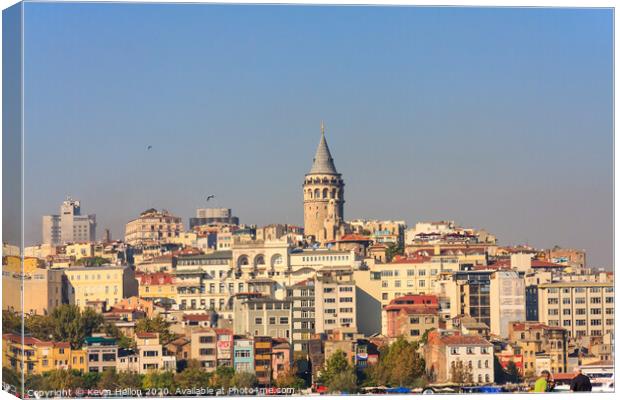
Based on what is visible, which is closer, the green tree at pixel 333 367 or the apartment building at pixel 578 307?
the green tree at pixel 333 367

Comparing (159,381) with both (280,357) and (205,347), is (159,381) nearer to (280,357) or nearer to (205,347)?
(205,347)

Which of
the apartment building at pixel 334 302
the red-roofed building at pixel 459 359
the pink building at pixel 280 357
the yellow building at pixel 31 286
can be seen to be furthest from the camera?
the apartment building at pixel 334 302

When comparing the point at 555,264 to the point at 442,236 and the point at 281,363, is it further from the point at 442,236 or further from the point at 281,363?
the point at 281,363

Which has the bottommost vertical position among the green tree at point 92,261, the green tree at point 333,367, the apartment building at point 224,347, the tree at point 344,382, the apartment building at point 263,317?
the tree at point 344,382

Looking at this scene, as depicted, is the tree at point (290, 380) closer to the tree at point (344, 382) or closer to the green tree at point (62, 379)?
the tree at point (344, 382)

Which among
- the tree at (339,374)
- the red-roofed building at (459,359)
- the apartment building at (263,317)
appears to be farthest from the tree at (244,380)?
the apartment building at (263,317)

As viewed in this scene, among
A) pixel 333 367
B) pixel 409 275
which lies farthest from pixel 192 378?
pixel 409 275

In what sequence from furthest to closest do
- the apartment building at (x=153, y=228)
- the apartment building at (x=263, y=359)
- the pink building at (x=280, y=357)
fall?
→ the apartment building at (x=153, y=228) → the pink building at (x=280, y=357) → the apartment building at (x=263, y=359)
